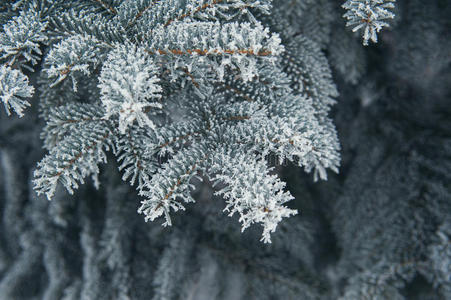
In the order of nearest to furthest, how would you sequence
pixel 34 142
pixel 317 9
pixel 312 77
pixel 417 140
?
1. pixel 312 77
2. pixel 317 9
3. pixel 417 140
4. pixel 34 142

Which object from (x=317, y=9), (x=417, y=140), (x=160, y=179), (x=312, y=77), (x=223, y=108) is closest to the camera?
(x=160, y=179)

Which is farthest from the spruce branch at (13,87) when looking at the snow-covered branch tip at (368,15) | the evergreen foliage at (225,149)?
the snow-covered branch tip at (368,15)

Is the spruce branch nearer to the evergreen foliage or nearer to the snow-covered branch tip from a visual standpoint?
the evergreen foliage

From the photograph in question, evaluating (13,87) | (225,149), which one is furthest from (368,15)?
(13,87)

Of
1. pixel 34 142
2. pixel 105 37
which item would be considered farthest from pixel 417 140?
pixel 34 142

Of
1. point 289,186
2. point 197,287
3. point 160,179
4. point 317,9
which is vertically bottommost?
point 197,287

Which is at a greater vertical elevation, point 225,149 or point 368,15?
point 368,15

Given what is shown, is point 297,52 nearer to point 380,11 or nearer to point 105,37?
point 380,11

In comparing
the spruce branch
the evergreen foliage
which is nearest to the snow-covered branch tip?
Result: the evergreen foliage

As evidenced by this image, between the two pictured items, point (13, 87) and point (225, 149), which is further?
point (225, 149)

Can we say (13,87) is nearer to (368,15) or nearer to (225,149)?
(225,149)

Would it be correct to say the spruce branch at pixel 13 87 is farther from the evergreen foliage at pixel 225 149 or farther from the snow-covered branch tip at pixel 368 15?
the snow-covered branch tip at pixel 368 15
